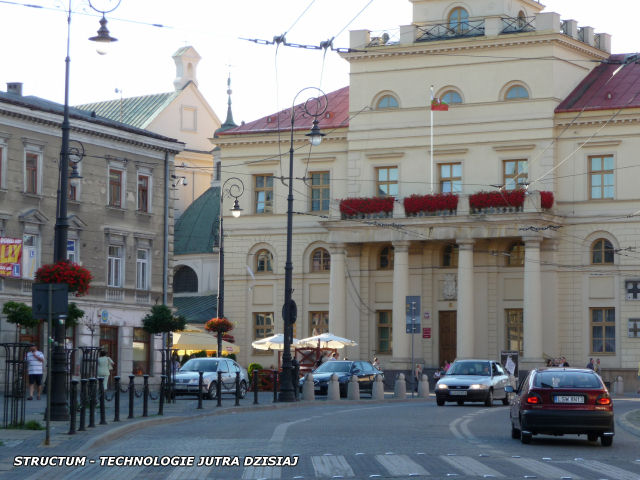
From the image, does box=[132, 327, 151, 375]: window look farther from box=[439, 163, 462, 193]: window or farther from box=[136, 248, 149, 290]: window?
box=[439, 163, 462, 193]: window

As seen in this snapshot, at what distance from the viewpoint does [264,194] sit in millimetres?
76688

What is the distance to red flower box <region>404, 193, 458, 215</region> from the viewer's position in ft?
225

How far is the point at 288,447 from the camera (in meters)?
21.9

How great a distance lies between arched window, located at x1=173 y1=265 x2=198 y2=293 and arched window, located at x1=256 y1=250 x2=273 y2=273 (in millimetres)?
18371

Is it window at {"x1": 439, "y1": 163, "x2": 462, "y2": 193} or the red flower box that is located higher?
window at {"x1": 439, "y1": 163, "x2": 462, "y2": 193}

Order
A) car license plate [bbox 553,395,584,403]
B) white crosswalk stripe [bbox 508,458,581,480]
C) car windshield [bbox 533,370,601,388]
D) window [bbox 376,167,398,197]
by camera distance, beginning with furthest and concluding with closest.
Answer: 1. window [bbox 376,167,398,197]
2. car windshield [bbox 533,370,601,388]
3. car license plate [bbox 553,395,584,403]
4. white crosswalk stripe [bbox 508,458,581,480]

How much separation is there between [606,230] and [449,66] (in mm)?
11490

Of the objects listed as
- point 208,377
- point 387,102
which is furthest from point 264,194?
point 208,377

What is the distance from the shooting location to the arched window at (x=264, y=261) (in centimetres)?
7619

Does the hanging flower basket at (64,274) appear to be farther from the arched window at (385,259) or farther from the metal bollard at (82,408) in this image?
A: the arched window at (385,259)

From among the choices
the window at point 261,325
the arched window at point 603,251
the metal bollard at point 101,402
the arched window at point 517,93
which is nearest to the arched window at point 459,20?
the arched window at point 517,93

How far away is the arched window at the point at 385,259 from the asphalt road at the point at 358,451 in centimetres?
4036

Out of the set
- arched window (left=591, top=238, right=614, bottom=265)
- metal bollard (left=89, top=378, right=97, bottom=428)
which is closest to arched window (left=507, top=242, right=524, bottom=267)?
arched window (left=591, top=238, right=614, bottom=265)

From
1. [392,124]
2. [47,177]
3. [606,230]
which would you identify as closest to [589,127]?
[606,230]
